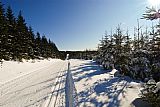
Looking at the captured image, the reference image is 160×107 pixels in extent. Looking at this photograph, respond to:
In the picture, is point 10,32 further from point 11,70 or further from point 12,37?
point 11,70

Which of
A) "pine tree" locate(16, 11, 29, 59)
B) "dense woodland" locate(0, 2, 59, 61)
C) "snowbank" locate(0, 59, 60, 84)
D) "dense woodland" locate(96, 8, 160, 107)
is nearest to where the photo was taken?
"dense woodland" locate(96, 8, 160, 107)

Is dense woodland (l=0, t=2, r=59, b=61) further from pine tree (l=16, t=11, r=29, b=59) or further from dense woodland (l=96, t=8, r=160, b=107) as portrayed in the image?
dense woodland (l=96, t=8, r=160, b=107)

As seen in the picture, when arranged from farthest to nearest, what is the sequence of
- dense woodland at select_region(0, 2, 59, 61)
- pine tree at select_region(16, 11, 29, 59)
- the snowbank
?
pine tree at select_region(16, 11, 29, 59), dense woodland at select_region(0, 2, 59, 61), the snowbank

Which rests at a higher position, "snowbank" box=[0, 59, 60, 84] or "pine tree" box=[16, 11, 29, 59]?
"pine tree" box=[16, 11, 29, 59]

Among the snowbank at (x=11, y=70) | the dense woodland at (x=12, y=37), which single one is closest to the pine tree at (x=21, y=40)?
the dense woodland at (x=12, y=37)

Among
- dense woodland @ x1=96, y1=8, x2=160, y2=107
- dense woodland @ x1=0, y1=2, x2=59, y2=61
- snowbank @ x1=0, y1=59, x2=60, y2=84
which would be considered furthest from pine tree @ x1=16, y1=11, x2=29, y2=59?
dense woodland @ x1=96, y1=8, x2=160, y2=107

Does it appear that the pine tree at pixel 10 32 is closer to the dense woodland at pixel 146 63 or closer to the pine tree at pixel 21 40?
the pine tree at pixel 21 40

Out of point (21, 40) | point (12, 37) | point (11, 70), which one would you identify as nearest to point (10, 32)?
point (12, 37)

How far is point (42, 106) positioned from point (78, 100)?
1493 millimetres

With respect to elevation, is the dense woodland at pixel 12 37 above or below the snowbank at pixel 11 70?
above

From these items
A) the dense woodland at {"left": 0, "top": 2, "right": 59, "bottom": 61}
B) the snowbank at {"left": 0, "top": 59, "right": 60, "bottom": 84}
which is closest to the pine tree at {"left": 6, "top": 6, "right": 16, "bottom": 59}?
the dense woodland at {"left": 0, "top": 2, "right": 59, "bottom": 61}

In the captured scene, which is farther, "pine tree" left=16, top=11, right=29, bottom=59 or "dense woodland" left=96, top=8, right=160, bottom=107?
"pine tree" left=16, top=11, right=29, bottom=59

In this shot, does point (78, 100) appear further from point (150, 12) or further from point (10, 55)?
point (10, 55)

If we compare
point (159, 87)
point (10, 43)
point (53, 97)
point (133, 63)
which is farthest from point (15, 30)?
point (159, 87)
